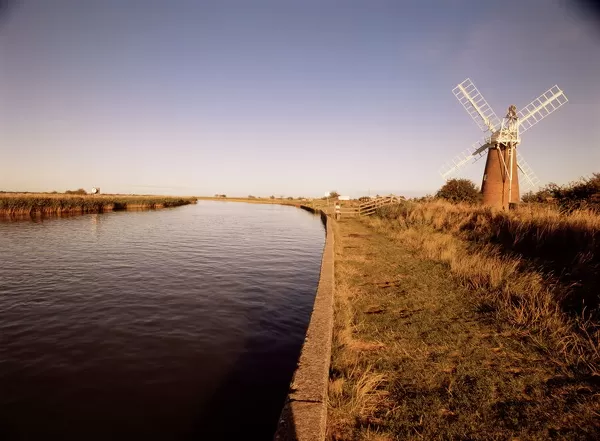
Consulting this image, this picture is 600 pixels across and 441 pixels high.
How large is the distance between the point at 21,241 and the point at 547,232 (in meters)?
19.9

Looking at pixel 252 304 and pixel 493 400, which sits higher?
pixel 493 400

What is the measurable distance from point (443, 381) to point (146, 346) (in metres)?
4.39

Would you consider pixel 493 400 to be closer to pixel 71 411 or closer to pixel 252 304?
pixel 71 411

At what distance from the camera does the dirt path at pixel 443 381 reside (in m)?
2.77

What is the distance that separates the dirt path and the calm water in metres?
1.08

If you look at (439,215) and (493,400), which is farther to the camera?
(439,215)

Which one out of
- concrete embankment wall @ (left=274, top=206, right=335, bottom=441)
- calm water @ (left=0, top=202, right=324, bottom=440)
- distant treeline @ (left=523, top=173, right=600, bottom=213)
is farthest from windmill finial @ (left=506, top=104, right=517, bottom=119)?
concrete embankment wall @ (left=274, top=206, right=335, bottom=441)

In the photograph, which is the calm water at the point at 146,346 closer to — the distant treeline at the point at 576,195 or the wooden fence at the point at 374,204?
the distant treeline at the point at 576,195

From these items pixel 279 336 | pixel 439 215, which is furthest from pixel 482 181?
pixel 279 336

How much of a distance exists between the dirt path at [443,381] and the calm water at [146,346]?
1082 mm

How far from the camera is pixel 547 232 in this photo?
354 inches

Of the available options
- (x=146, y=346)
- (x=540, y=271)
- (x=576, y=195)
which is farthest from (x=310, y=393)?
(x=576, y=195)

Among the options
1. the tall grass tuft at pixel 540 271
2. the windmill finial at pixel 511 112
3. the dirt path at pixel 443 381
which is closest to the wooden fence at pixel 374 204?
the windmill finial at pixel 511 112

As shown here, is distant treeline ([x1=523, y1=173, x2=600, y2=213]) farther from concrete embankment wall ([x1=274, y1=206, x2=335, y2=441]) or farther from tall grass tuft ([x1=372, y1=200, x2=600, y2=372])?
concrete embankment wall ([x1=274, y1=206, x2=335, y2=441])
